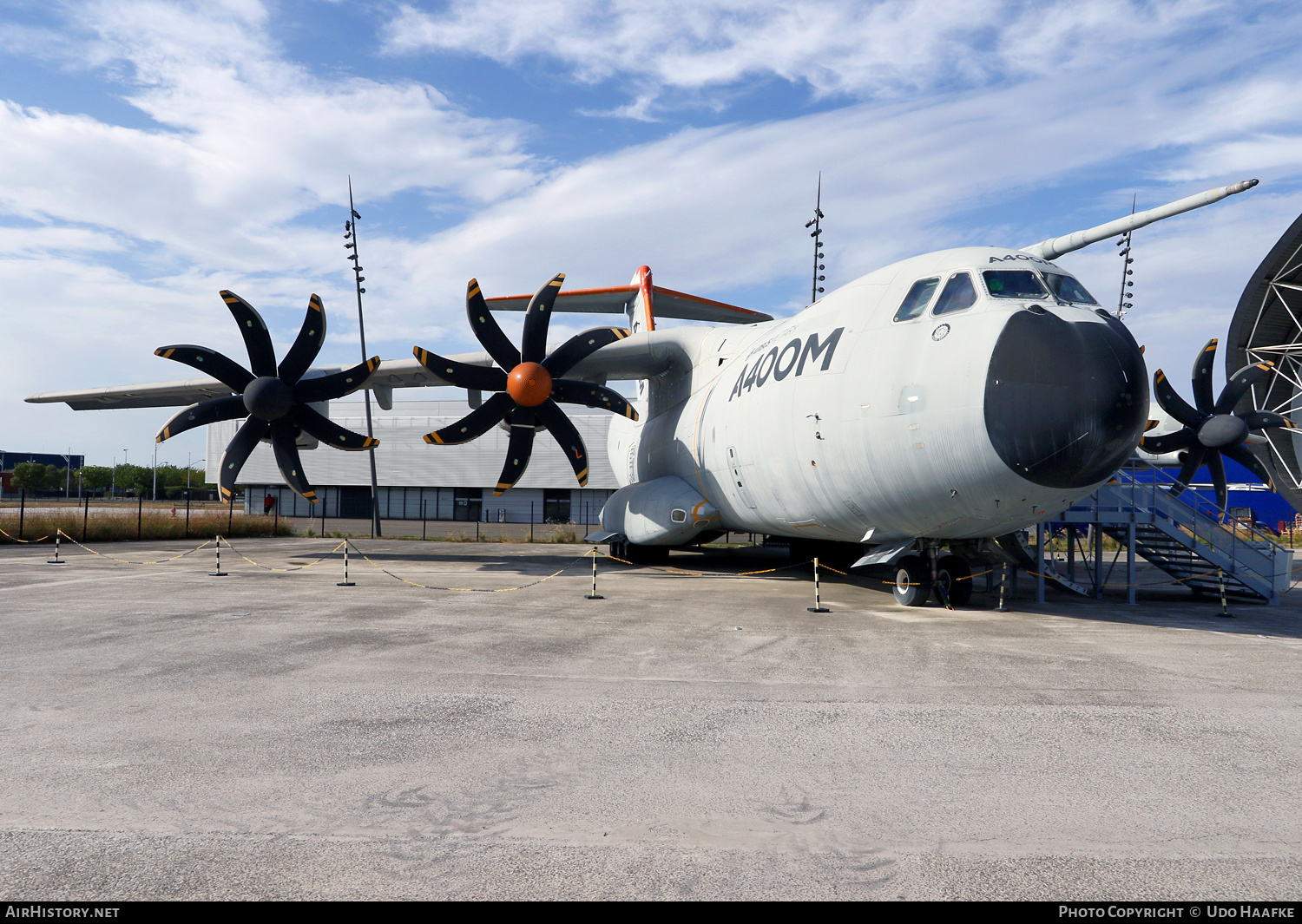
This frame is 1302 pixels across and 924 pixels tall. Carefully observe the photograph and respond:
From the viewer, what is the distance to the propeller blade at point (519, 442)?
54.9ft

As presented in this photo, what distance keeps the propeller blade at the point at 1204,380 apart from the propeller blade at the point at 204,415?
2188 cm

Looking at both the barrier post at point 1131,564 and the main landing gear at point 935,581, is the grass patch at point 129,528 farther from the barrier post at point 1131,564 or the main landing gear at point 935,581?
the barrier post at point 1131,564

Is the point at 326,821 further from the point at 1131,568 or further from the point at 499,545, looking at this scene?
the point at 499,545

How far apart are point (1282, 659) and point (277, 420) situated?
738 inches

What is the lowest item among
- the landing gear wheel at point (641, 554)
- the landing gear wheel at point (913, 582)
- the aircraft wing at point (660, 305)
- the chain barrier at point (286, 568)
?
the chain barrier at point (286, 568)

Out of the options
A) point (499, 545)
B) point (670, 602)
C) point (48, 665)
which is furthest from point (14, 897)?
point (499, 545)

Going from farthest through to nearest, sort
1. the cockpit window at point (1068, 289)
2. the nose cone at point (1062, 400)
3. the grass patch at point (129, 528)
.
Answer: the grass patch at point (129, 528) < the cockpit window at point (1068, 289) < the nose cone at point (1062, 400)

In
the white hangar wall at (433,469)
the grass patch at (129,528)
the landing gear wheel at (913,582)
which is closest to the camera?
the landing gear wheel at (913,582)

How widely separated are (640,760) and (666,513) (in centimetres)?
1106

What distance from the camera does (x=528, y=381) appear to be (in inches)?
639

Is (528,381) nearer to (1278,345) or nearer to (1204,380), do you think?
(1204,380)

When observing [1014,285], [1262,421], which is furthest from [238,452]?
[1262,421]

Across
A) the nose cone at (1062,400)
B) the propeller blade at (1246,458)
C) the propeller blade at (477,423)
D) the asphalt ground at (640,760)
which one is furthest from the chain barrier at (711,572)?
the propeller blade at (1246,458)

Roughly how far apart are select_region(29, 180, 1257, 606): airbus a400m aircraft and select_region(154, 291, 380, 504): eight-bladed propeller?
4 centimetres
